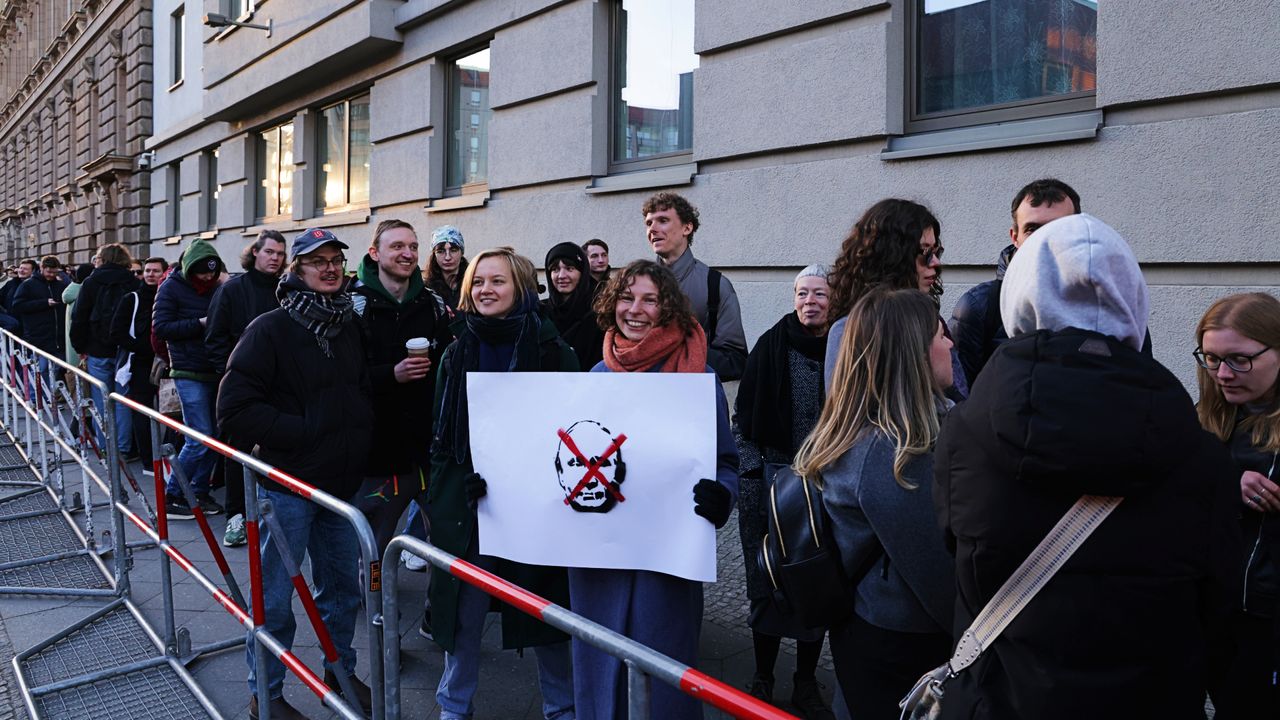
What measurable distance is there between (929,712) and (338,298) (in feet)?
9.67

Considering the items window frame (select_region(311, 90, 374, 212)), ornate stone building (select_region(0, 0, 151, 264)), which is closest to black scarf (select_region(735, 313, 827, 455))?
window frame (select_region(311, 90, 374, 212))

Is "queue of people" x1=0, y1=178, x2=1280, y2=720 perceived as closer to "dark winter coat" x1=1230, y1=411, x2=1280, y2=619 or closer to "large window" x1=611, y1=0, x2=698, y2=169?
"dark winter coat" x1=1230, y1=411, x2=1280, y2=619

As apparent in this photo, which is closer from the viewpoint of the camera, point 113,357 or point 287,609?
point 287,609

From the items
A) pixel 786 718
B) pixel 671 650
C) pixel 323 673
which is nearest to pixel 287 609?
pixel 323 673

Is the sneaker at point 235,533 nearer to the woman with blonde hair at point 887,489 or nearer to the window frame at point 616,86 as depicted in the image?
the window frame at point 616,86

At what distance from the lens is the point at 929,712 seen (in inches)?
63.1

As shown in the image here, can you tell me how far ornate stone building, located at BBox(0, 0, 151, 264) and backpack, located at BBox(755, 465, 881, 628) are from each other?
812 inches

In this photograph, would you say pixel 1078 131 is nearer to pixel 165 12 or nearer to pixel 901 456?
pixel 901 456

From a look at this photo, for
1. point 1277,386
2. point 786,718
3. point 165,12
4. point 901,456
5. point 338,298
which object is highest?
point 165,12

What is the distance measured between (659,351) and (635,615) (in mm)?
839

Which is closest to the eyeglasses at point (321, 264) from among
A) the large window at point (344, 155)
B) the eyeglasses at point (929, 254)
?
the eyeglasses at point (929, 254)

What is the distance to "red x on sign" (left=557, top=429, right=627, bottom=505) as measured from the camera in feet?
8.71

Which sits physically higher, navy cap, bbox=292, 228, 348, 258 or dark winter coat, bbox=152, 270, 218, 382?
navy cap, bbox=292, 228, 348, 258

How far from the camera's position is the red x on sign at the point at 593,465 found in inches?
104
